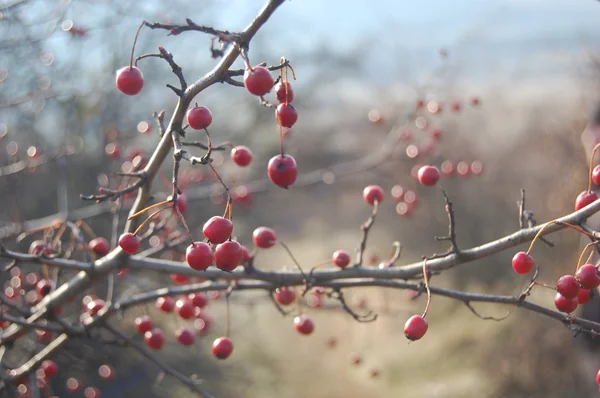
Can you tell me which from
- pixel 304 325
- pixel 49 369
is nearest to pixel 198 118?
pixel 304 325

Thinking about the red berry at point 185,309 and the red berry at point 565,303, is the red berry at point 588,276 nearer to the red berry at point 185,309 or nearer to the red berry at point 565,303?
the red berry at point 565,303

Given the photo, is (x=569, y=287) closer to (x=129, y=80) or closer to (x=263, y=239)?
(x=263, y=239)

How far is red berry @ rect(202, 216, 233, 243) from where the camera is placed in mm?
1110

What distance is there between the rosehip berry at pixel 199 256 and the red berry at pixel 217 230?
0.06 meters

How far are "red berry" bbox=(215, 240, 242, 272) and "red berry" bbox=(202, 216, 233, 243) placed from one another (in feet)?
0.19

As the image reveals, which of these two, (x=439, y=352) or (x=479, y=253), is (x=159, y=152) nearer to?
(x=479, y=253)

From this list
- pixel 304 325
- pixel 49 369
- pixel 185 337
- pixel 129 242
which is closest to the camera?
pixel 129 242

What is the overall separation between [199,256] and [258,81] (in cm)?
41

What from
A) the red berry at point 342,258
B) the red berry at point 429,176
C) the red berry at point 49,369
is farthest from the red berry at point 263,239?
the red berry at point 49,369

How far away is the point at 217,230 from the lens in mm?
1111

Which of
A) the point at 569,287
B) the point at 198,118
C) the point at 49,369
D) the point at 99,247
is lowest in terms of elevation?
the point at 49,369

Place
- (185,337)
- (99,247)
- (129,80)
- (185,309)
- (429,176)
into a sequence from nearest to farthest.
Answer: (129,80) → (429,176) → (99,247) → (185,309) → (185,337)

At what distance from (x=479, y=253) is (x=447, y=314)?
20.1 feet

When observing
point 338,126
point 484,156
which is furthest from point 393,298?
point 338,126
